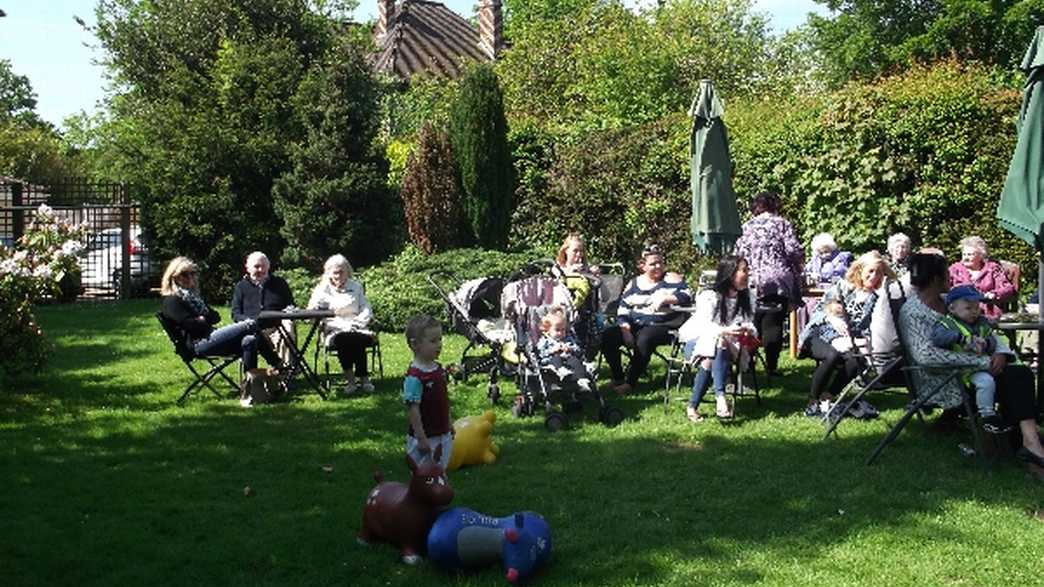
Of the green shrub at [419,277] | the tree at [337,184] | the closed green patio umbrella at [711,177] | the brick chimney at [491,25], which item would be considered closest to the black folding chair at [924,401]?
the closed green patio umbrella at [711,177]

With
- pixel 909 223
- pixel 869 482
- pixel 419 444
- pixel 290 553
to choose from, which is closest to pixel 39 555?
pixel 290 553

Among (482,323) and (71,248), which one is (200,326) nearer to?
(71,248)

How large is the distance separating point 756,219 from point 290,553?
5665mm

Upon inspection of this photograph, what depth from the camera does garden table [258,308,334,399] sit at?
8.78 metres

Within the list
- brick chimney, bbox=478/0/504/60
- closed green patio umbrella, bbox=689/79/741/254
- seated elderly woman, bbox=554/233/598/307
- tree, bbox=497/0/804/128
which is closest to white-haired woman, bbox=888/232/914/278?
closed green patio umbrella, bbox=689/79/741/254

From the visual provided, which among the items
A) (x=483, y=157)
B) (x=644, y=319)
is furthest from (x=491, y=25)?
(x=644, y=319)

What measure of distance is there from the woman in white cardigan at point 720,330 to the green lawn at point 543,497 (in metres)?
0.29

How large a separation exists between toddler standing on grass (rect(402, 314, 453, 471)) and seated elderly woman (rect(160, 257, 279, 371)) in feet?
12.4

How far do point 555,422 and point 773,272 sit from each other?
2707 mm

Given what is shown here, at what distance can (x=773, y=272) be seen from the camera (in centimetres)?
938

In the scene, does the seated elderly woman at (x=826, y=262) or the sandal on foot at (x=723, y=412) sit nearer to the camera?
the sandal on foot at (x=723, y=412)

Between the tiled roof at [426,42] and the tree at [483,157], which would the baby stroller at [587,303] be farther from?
the tiled roof at [426,42]

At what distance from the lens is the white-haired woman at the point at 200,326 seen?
899 centimetres

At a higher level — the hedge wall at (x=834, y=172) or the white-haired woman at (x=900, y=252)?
the hedge wall at (x=834, y=172)
